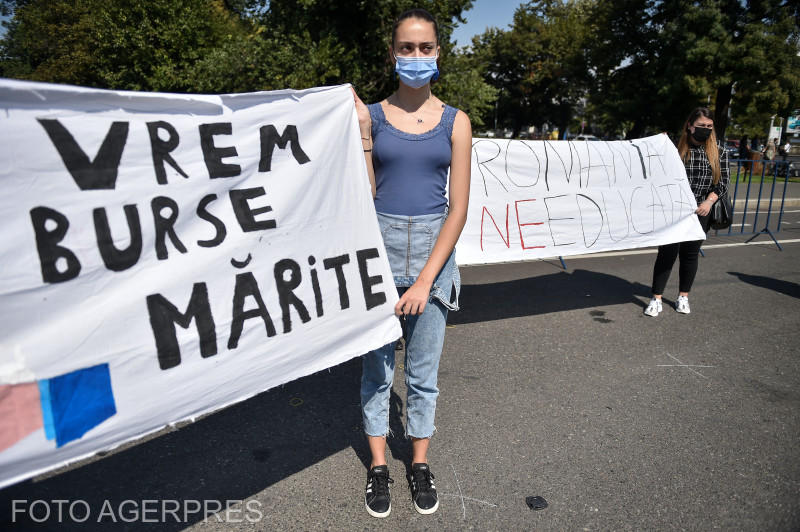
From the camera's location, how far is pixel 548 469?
8.74 feet

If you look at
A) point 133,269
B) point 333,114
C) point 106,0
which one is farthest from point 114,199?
point 106,0

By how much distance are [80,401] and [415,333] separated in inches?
48.7

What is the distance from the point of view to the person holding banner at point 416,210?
7.11 feet

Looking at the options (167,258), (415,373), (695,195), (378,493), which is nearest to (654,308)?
(695,195)

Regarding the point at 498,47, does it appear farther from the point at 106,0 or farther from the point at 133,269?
the point at 133,269

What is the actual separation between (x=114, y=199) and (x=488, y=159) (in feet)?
10.9

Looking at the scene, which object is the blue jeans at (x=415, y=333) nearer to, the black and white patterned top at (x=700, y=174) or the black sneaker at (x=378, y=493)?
the black sneaker at (x=378, y=493)

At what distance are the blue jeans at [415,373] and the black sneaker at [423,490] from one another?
0.51 feet

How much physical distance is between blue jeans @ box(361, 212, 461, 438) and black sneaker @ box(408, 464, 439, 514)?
0.16 metres

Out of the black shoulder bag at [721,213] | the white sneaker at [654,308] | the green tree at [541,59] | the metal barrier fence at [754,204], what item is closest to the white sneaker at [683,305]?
the white sneaker at [654,308]

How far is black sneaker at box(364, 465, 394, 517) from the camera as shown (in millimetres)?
2338

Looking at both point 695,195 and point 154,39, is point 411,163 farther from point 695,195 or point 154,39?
point 154,39

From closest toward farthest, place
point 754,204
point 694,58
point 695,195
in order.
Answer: point 695,195, point 754,204, point 694,58

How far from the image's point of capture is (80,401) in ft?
5.46
